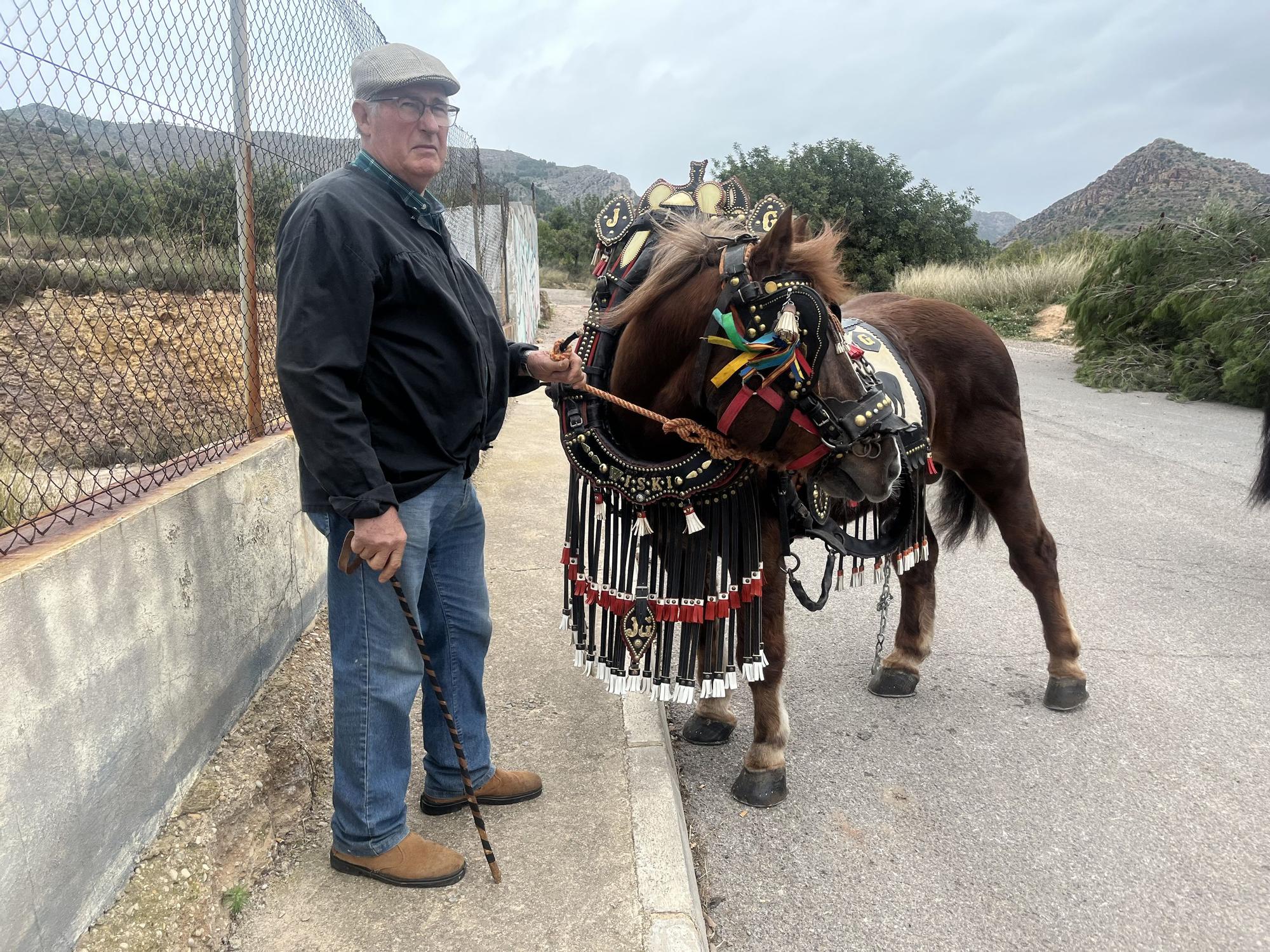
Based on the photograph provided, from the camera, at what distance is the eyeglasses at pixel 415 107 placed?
1.83 m

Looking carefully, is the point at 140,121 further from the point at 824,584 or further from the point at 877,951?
the point at 877,951

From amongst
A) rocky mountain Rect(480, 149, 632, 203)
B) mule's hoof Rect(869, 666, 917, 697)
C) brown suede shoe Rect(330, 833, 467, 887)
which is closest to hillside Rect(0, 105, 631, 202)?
brown suede shoe Rect(330, 833, 467, 887)

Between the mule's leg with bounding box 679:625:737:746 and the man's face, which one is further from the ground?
the man's face

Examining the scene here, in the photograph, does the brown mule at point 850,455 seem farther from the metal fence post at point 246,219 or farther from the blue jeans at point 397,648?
the metal fence post at point 246,219

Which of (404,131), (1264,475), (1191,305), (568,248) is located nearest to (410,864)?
(404,131)

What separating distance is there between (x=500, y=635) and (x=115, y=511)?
193 cm

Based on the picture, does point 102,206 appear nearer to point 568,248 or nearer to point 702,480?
point 702,480

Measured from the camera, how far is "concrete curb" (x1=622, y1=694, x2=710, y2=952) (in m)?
1.97

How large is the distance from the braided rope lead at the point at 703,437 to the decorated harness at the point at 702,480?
0.11 ft

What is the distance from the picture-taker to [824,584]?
2.86 m

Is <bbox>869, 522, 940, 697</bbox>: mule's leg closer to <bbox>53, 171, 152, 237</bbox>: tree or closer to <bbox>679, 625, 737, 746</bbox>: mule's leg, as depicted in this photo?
<bbox>679, 625, 737, 746</bbox>: mule's leg

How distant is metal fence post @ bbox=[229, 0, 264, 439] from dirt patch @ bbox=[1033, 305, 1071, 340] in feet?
53.9

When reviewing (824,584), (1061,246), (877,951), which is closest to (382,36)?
(824,584)

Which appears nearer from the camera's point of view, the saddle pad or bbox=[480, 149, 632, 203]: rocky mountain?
the saddle pad
